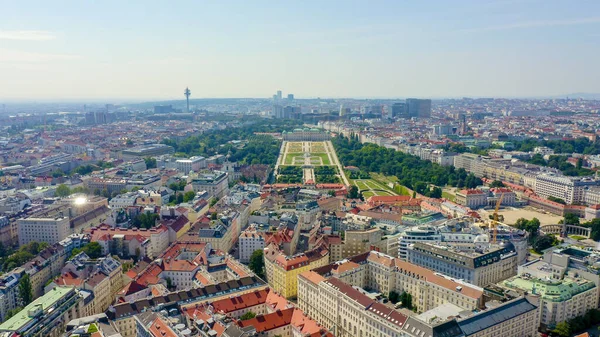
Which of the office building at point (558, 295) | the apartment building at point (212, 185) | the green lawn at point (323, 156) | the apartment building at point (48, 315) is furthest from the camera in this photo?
the green lawn at point (323, 156)

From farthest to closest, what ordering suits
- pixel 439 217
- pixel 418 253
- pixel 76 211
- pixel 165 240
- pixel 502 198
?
pixel 502 198 → pixel 76 211 → pixel 439 217 → pixel 165 240 → pixel 418 253

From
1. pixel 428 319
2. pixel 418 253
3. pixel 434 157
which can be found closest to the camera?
pixel 428 319

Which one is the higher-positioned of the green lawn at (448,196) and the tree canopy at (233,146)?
the tree canopy at (233,146)

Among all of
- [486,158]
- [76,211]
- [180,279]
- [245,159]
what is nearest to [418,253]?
[180,279]

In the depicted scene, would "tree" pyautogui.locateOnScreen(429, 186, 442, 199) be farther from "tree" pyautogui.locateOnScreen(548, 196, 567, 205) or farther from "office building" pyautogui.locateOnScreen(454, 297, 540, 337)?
"office building" pyautogui.locateOnScreen(454, 297, 540, 337)

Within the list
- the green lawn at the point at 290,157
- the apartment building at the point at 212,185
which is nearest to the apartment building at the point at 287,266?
the apartment building at the point at 212,185

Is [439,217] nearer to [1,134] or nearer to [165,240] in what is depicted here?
[165,240]

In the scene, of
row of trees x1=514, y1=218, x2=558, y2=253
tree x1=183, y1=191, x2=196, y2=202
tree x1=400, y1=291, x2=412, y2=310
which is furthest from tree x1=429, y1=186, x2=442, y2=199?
tree x1=400, y1=291, x2=412, y2=310

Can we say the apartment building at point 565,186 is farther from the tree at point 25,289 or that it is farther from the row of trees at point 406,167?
the tree at point 25,289
